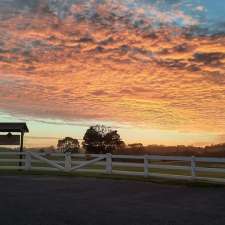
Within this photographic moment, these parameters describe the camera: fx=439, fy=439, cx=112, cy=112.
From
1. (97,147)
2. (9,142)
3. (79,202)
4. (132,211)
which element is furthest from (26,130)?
(97,147)

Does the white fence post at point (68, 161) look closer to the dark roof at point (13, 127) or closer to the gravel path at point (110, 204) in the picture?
the dark roof at point (13, 127)

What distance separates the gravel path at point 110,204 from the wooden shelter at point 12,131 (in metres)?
12.1

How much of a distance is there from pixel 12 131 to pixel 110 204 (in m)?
19.5

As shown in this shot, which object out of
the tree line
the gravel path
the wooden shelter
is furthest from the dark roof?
the tree line

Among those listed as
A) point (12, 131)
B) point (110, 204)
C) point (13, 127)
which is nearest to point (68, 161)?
point (13, 127)

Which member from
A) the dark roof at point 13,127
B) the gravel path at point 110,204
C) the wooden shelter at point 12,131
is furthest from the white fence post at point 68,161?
the gravel path at point 110,204

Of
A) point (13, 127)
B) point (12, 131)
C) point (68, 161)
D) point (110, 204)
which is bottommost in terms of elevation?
point (110, 204)

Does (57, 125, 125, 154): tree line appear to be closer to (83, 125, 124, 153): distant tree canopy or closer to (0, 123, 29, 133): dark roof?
(83, 125, 124, 153): distant tree canopy

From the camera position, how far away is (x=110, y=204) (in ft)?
42.5

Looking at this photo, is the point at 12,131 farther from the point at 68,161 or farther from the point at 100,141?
the point at 100,141

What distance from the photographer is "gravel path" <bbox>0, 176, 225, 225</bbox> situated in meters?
10.3

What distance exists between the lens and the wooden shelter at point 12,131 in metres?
30.5

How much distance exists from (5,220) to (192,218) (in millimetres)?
4470

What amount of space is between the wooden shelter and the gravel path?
475 inches
